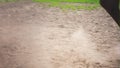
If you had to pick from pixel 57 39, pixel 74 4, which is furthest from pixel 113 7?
pixel 74 4

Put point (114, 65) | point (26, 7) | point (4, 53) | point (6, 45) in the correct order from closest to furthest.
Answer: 1. point (114, 65)
2. point (4, 53)
3. point (6, 45)
4. point (26, 7)

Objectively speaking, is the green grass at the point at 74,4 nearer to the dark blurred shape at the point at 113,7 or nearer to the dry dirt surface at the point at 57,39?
the dry dirt surface at the point at 57,39

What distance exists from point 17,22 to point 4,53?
2.26m

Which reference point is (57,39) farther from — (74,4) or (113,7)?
(74,4)

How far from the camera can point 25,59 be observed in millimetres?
4711

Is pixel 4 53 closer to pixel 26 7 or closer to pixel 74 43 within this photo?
pixel 74 43

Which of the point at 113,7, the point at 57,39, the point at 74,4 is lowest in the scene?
the point at 74,4

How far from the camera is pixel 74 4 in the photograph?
9680 millimetres

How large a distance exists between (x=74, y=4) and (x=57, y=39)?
4156 millimetres

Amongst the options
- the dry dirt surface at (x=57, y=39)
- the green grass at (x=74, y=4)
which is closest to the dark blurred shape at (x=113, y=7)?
the dry dirt surface at (x=57, y=39)

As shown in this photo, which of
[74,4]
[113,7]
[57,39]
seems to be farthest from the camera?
[74,4]

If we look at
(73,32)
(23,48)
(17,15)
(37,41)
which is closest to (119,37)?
(73,32)

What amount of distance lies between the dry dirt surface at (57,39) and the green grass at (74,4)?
0.62m

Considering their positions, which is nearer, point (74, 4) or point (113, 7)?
point (113, 7)
